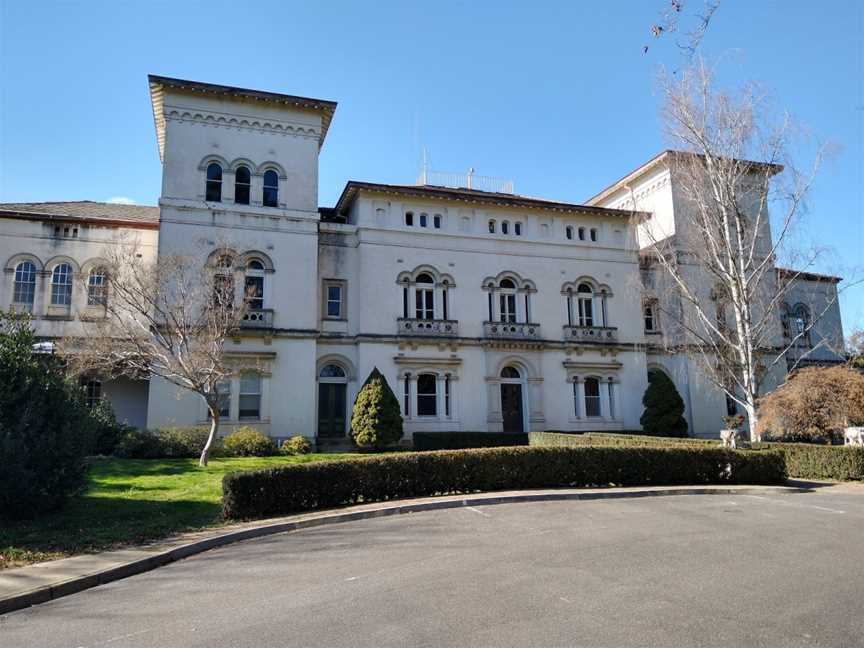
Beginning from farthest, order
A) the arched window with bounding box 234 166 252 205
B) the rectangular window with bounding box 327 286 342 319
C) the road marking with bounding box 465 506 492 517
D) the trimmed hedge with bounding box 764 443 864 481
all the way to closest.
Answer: the rectangular window with bounding box 327 286 342 319
the arched window with bounding box 234 166 252 205
the trimmed hedge with bounding box 764 443 864 481
the road marking with bounding box 465 506 492 517

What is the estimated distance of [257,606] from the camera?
6.59 m

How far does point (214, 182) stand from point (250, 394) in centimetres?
958

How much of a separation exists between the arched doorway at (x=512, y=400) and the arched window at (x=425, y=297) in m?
4.73

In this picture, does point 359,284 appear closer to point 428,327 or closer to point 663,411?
point 428,327

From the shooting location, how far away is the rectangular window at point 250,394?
86.4 feet

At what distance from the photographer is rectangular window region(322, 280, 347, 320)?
95.7ft

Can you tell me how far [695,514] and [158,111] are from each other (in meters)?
28.1

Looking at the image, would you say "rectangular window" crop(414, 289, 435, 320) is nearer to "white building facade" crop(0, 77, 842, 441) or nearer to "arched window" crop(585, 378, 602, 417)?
"white building facade" crop(0, 77, 842, 441)

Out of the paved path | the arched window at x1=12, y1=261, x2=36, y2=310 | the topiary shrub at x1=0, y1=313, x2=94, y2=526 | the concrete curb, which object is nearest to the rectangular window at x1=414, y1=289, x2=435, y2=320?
the concrete curb

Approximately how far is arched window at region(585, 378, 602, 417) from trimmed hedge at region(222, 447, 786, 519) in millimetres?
14266

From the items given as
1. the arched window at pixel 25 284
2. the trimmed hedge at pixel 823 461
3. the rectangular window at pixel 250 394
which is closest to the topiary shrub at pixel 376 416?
the rectangular window at pixel 250 394

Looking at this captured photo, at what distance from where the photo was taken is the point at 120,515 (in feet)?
38.5

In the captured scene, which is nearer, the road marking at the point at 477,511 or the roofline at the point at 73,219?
the road marking at the point at 477,511

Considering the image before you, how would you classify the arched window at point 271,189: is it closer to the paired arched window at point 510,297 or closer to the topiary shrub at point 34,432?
the paired arched window at point 510,297
